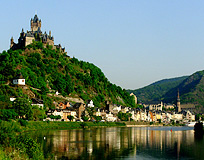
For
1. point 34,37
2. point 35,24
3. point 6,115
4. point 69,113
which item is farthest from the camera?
point 35,24

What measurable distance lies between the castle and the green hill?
13.4 ft

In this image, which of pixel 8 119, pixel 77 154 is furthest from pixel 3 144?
pixel 8 119

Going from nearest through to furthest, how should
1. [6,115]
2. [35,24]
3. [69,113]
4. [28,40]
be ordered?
[6,115] → [69,113] → [28,40] → [35,24]

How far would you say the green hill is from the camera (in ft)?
372

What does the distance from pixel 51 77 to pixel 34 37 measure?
2827 centimetres

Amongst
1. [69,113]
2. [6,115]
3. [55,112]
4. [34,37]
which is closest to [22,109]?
[6,115]

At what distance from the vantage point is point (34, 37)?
158 meters

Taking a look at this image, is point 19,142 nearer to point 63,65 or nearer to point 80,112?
point 80,112

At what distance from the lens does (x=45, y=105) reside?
4311 inches

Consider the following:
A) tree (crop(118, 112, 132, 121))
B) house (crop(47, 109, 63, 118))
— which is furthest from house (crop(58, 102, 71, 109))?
tree (crop(118, 112, 132, 121))

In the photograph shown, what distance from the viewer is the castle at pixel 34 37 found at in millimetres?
153762

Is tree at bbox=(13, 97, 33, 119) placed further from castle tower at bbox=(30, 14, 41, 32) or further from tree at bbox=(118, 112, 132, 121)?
castle tower at bbox=(30, 14, 41, 32)

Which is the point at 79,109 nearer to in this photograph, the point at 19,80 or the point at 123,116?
the point at 19,80

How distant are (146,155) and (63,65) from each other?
112 meters
